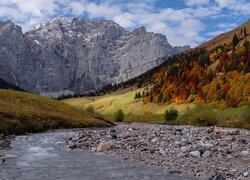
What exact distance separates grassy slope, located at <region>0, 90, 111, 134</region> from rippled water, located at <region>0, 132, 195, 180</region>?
773 inches

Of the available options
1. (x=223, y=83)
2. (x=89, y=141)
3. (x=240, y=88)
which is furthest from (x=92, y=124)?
(x=223, y=83)

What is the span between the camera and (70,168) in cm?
2469

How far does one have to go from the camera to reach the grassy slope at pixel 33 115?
176 feet

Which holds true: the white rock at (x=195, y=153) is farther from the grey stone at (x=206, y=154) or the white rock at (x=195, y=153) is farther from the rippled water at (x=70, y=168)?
the rippled water at (x=70, y=168)

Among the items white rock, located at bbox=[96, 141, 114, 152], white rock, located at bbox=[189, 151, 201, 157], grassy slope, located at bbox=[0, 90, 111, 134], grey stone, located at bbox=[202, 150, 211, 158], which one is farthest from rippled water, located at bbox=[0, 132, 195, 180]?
grassy slope, located at bbox=[0, 90, 111, 134]

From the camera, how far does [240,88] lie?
171 metres

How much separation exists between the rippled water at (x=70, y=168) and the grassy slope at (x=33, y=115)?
19630 mm

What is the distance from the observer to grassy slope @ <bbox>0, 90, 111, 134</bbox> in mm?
53703

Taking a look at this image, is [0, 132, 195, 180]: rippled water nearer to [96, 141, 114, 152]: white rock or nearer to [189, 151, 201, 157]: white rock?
[96, 141, 114, 152]: white rock

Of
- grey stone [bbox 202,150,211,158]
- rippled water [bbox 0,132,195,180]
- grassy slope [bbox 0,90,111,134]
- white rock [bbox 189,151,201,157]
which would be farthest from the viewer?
grassy slope [bbox 0,90,111,134]

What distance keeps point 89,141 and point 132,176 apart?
19681mm

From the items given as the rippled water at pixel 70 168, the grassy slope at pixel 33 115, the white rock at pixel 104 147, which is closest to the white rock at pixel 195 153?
the rippled water at pixel 70 168

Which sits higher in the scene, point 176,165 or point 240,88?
point 240,88

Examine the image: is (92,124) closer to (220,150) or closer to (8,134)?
(8,134)
